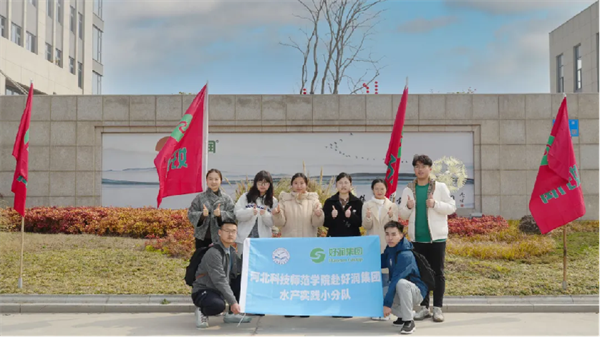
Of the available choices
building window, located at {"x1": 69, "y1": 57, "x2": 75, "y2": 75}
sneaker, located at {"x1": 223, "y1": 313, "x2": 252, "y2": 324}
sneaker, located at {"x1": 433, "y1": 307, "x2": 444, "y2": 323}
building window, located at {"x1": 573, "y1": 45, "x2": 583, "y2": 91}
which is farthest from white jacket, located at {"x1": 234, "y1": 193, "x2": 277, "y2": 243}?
building window, located at {"x1": 573, "y1": 45, "x2": 583, "y2": 91}

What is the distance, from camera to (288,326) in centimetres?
673

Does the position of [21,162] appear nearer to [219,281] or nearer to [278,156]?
[219,281]

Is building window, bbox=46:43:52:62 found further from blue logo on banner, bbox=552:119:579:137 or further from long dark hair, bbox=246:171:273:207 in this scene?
long dark hair, bbox=246:171:273:207

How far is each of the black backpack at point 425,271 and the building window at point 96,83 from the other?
3861 cm

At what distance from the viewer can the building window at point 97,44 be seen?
41812 millimetres

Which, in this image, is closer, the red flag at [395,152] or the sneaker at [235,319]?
the sneaker at [235,319]

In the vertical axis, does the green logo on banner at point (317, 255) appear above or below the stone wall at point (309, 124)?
below

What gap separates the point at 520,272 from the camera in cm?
956

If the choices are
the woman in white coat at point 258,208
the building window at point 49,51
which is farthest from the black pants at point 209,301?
the building window at point 49,51

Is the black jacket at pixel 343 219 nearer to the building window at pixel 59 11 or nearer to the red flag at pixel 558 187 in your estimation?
the red flag at pixel 558 187

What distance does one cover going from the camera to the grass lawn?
27.5 ft

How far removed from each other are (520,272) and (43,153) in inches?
493

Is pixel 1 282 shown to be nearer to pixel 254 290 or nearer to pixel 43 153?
pixel 254 290

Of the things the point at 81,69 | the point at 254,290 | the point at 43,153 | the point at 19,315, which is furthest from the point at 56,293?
the point at 81,69
